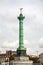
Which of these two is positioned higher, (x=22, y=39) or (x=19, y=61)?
(x=22, y=39)

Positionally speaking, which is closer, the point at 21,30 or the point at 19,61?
the point at 19,61

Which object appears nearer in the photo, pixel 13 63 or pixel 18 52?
pixel 13 63

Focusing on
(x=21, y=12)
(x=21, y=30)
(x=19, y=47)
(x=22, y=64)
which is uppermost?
(x=21, y=12)

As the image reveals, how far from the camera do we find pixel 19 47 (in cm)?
2792

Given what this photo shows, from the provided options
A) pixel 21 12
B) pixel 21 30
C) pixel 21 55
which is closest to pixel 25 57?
pixel 21 55

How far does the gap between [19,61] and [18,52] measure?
1921 mm

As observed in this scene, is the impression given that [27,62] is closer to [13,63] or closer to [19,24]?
[13,63]

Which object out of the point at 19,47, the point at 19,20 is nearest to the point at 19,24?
the point at 19,20

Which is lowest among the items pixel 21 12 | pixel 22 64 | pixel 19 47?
pixel 22 64

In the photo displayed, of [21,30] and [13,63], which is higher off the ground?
[21,30]

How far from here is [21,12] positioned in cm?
2892

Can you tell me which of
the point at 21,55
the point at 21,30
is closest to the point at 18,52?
the point at 21,55

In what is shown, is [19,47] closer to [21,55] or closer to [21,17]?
[21,55]

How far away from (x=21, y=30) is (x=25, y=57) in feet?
10.0
